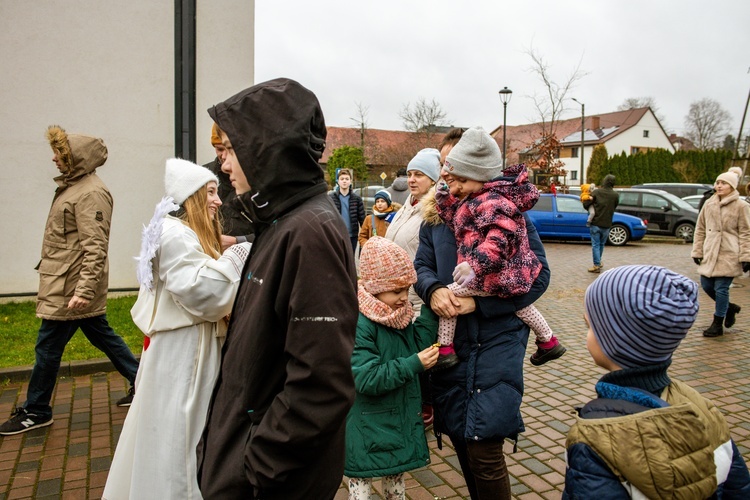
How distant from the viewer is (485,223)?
2.67 m

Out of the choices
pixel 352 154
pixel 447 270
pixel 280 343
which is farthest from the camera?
pixel 352 154

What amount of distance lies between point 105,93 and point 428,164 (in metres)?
6.30

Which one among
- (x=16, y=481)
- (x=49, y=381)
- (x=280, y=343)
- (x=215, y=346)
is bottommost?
(x=16, y=481)

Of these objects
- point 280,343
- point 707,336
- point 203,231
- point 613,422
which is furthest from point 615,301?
point 707,336

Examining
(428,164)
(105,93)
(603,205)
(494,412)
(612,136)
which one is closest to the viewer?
(494,412)

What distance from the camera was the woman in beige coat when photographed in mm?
7691

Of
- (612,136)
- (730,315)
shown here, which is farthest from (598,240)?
(612,136)

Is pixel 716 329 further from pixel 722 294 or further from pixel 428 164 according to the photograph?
pixel 428 164

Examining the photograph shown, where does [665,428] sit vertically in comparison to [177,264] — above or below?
below

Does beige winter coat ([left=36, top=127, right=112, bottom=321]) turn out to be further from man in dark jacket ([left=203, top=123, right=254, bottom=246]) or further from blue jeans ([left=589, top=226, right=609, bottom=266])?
blue jeans ([left=589, top=226, right=609, bottom=266])

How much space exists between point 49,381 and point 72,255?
980 millimetres

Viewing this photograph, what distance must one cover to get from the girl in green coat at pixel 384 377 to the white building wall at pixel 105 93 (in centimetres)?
692

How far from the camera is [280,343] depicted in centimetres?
173

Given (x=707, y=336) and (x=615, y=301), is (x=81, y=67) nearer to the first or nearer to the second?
(x=615, y=301)
